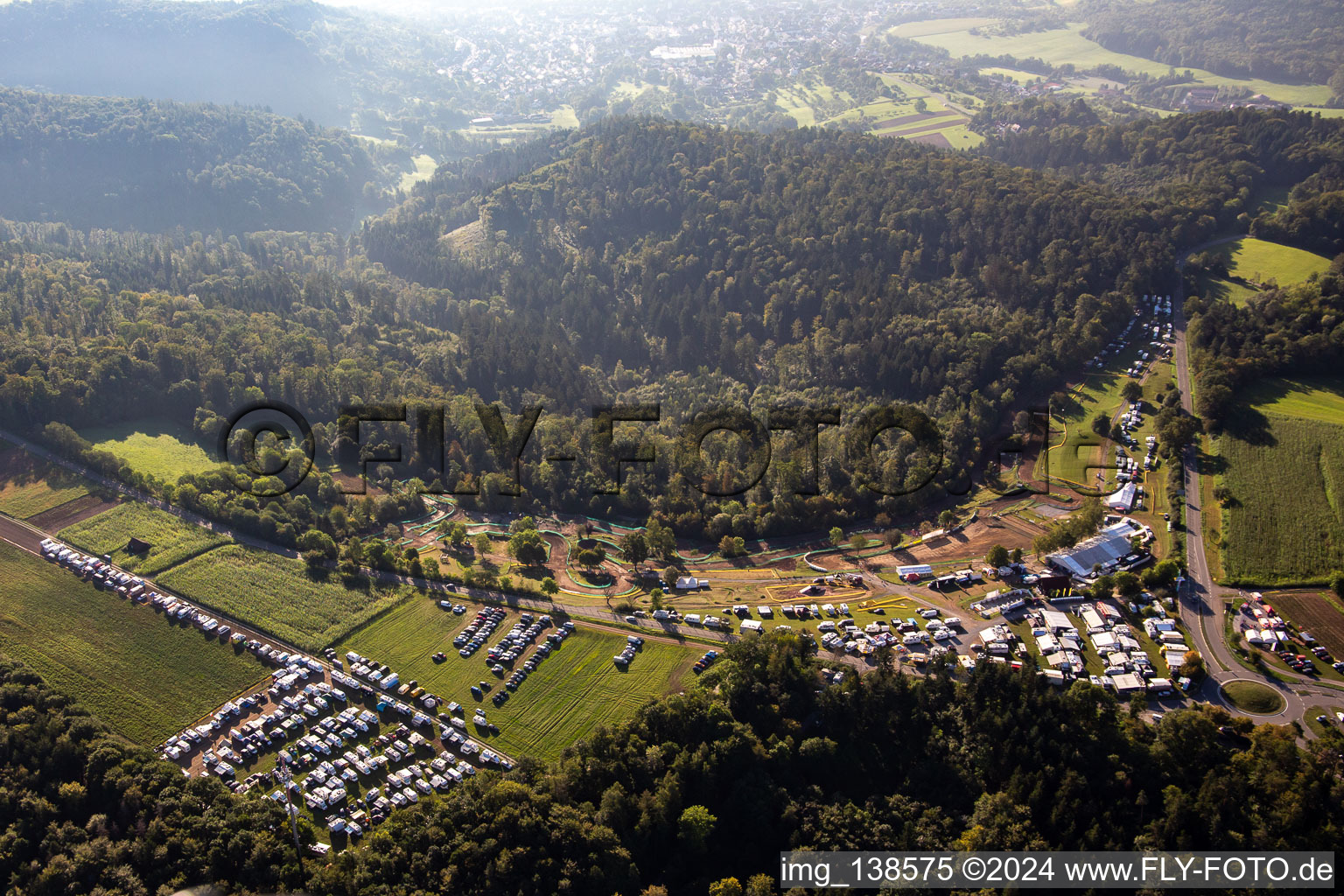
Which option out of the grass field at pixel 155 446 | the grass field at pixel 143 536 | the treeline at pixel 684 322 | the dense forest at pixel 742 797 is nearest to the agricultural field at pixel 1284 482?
the treeline at pixel 684 322

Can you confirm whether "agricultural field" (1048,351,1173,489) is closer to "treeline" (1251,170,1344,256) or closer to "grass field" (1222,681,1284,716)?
"grass field" (1222,681,1284,716)

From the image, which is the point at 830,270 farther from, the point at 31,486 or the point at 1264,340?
the point at 31,486

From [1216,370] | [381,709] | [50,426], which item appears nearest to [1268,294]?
[1216,370]

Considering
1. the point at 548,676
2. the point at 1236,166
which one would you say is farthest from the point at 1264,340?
the point at 548,676

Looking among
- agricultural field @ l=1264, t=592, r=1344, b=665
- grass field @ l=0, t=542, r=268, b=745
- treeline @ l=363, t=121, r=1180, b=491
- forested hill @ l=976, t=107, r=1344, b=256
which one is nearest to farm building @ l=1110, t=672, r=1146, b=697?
agricultural field @ l=1264, t=592, r=1344, b=665

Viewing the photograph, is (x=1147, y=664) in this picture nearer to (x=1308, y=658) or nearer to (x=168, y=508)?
(x=1308, y=658)

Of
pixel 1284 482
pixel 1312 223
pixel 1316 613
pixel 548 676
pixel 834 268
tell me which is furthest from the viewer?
pixel 834 268

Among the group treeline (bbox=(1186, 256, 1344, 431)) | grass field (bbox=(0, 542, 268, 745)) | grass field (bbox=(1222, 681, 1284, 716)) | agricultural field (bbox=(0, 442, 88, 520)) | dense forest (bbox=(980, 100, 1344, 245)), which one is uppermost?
dense forest (bbox=(980, 100, 1344, 245))
